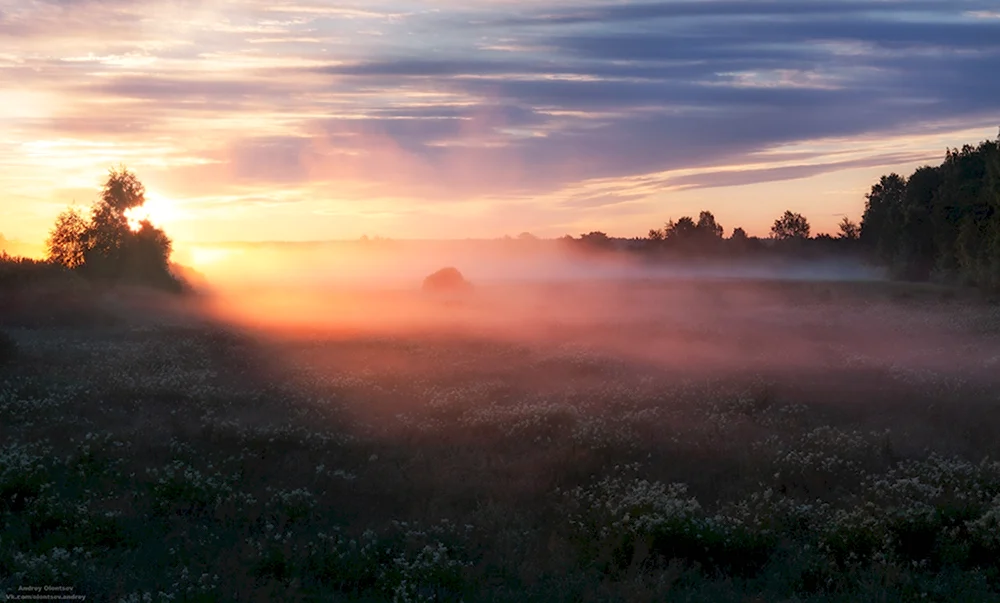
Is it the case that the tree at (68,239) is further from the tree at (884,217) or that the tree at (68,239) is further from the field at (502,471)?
the tree at (884,217)

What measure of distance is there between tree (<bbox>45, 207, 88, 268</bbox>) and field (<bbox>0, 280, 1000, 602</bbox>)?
31.7m

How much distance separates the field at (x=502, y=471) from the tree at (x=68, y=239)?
31.7 m

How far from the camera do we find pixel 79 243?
63.4 metres

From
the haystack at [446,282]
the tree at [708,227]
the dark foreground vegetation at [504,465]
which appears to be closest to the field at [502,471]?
the dark foreground vegetation at [504,465]

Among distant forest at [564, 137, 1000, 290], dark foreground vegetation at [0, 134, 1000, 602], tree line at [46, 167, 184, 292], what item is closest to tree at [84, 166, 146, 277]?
tree line at [46, 167, 184, 292]

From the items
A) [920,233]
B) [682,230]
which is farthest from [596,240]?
[920,233]

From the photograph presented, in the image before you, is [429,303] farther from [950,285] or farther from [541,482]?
[541,482]

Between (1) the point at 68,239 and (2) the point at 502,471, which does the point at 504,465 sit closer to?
(2) the point at 502,471

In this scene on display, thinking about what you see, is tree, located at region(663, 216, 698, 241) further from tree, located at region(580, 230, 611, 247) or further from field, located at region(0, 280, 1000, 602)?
field, located at region(0, 280, 1000, 602)

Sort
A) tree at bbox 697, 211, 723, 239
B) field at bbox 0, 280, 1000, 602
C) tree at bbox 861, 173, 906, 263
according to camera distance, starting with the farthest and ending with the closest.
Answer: tree at bbox 697, 211, 723, 239, tree at bbox 861, 173, 906, 263, field at bbox 0, 280, 1000, 602

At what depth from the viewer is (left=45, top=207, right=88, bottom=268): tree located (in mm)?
63375

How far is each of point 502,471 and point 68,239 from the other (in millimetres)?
58524

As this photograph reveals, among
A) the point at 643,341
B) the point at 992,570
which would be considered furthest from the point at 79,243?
the point at 992,570

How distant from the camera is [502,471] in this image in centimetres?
1650
